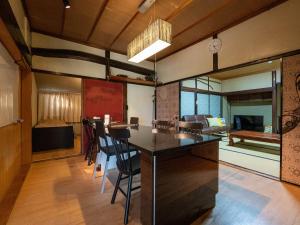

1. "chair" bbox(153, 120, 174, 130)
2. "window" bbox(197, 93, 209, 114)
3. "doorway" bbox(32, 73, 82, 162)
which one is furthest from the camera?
"window" bbox(197, 93, 209, 114)

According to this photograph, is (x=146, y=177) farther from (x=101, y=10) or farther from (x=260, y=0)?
(x=260, y=0)

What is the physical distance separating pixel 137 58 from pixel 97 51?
2.05 meters

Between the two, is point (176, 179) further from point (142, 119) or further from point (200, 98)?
point (200, 98)

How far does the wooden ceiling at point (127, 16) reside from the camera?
240 cm

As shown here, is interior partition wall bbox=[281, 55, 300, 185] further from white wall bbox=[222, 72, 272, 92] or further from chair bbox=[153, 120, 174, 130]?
white wall bbox=[222, 72, 272, 92]

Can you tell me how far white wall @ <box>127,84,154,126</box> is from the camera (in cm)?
451

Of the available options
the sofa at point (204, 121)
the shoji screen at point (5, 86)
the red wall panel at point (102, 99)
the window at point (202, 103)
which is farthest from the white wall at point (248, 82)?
the shoji screen at point (5, 86)

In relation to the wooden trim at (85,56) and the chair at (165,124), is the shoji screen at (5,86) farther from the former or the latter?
the chair at (165,124)

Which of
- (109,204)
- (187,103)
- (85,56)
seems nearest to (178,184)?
(109,204)

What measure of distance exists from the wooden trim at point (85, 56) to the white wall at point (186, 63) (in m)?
0.61

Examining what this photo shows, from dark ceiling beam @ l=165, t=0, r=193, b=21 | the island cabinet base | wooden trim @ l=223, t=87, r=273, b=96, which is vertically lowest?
the island cabinet base

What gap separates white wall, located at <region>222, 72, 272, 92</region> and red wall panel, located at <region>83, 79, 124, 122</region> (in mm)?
5283

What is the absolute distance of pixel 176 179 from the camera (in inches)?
50.7

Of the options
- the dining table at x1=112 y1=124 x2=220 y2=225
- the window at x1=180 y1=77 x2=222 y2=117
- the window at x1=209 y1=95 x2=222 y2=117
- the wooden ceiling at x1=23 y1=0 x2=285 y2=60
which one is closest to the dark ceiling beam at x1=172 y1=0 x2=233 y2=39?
the wooden ceiling at x1=23 y1=0 x2=285 y2=60
